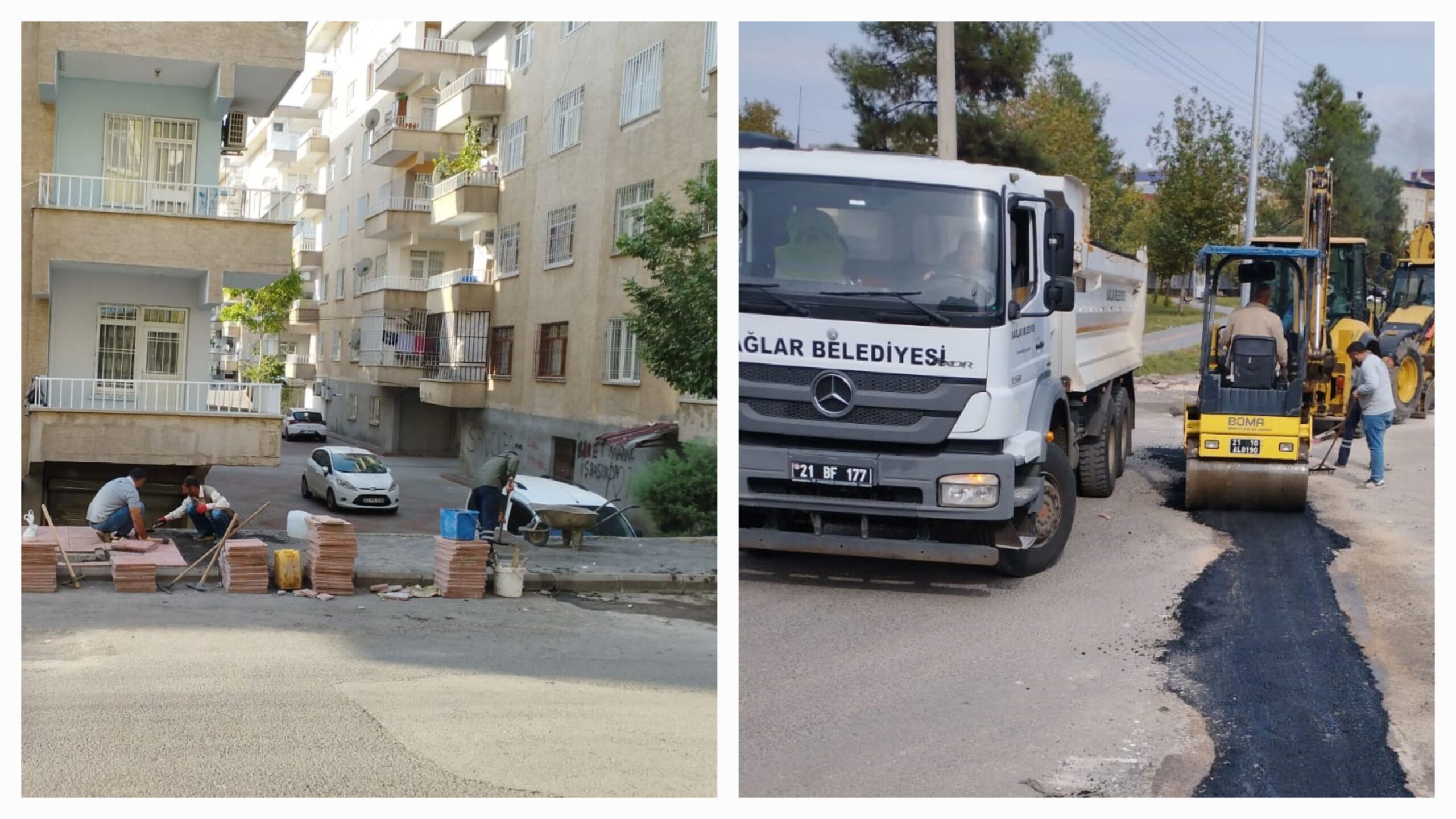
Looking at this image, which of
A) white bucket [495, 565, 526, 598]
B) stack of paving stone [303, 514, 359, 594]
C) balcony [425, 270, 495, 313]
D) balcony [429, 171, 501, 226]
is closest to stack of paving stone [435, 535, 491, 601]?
white bucket [495, 565, 526, 598]

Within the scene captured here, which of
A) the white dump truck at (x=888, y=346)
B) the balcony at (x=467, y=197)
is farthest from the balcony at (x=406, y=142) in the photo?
the white dump truck at (x=888, y=346)

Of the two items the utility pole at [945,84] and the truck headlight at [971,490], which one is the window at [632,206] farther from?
the truck headlight at [971,490]

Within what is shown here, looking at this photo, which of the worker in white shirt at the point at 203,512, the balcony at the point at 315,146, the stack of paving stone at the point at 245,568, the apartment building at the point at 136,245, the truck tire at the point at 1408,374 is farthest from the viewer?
the truck tire at the point at 1408,374

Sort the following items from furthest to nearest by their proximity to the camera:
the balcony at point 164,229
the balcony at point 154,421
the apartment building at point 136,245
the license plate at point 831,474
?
the balcony at point 164,229, the apartment building at point 136,245, the balcony at point 154,421, the license plate at point 831,474

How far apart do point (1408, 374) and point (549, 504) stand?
9.12 metres

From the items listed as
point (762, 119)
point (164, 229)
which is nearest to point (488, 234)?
point (164, 229)

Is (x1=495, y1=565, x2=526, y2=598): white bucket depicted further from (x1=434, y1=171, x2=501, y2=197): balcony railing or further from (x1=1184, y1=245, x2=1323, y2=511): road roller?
(x1=1184, y1=245, x2=1323, y2=511): road roller

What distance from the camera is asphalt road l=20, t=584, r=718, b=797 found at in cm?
561

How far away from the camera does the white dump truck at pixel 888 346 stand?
5.81 m

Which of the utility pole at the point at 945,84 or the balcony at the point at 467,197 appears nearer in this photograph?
the utility pole at the point at 945,84

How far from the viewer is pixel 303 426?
1166cm

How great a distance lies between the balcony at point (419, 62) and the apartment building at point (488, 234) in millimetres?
24

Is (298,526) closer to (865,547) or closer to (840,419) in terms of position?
(865,547)
